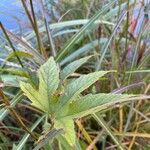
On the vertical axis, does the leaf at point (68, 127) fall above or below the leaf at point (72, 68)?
above

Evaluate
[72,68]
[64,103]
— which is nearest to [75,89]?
[64,103]

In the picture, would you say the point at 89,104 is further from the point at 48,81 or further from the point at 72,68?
the point at 72,68

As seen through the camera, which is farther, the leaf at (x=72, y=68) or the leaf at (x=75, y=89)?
the leaf at (x=72, y=68)

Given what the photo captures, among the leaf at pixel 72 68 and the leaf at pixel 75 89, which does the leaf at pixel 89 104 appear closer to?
the leaf at pixel 75 89

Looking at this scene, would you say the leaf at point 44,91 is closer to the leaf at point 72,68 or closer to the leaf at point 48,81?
the leaf at point 48,81

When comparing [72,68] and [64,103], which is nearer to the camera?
[64,103]

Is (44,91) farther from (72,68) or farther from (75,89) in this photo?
(72,68)

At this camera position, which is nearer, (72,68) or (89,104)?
(89,104)

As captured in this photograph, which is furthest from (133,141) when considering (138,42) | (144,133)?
(138,42)

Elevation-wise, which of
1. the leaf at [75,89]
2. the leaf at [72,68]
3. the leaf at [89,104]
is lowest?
the leaf at [72,68]

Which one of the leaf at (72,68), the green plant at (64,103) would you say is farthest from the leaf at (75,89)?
the leaf at (72,68)

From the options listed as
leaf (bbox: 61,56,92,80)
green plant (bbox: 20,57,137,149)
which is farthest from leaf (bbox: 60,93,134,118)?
leaf (bbox: 61,56,92,80)

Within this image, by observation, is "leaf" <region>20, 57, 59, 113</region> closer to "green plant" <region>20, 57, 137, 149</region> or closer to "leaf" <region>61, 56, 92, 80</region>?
"green plant" <region>20, 57, 137, 149</region>
